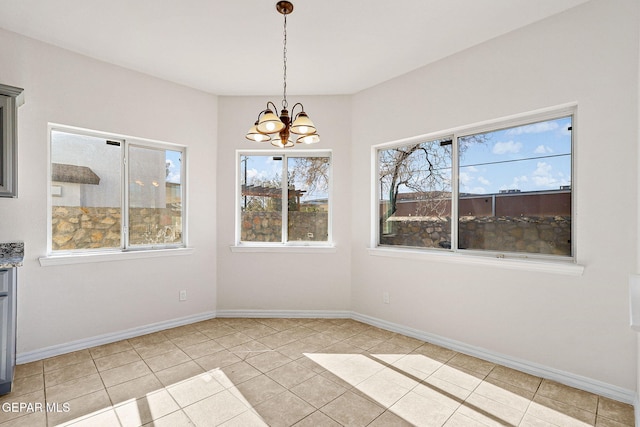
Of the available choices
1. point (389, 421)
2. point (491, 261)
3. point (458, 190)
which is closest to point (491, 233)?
point (491, 261)

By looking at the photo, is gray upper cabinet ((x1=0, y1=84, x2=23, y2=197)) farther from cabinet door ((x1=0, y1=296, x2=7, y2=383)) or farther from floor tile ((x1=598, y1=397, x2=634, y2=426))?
floor tile ((x1=598, y1=397, x2=634, y2=426))

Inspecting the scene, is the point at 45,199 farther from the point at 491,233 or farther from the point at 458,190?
the point at 491,233

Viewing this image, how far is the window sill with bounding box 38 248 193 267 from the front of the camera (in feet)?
9.62

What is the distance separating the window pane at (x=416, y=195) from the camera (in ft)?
11.0

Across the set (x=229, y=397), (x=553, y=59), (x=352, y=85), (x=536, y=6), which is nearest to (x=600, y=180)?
(x=553, y=59)

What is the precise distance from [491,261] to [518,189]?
0.69 m

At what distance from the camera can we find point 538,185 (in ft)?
8.91

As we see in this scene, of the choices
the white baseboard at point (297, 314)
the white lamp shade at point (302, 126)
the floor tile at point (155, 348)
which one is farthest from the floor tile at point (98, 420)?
the white lamp shade at point (302, 126)

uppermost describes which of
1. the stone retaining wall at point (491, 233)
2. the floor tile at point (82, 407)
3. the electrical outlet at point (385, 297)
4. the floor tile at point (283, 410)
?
the stone retaining wall at point (491, 233)

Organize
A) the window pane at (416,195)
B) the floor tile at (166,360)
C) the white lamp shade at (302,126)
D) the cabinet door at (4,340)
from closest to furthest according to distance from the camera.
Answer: the white lamp shade at (302,126) → the cabinet door at (4,340) → the floor tile at (166,360) → the window pane at (416,195)

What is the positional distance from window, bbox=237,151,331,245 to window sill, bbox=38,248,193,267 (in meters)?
0.83

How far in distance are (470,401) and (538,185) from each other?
1.84 metres

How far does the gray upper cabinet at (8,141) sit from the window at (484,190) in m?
3.44

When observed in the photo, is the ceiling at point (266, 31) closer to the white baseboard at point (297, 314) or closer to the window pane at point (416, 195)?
the window pane at point (416, 195)
